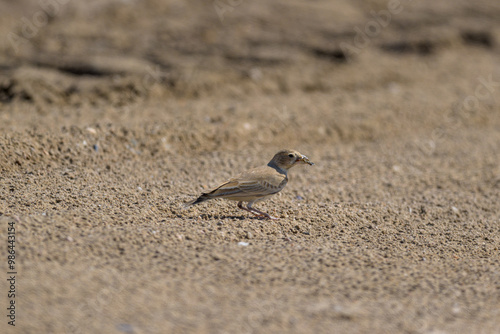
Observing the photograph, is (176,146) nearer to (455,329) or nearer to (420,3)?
(455,329)

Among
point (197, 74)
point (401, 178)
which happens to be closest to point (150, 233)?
point (401, 178)

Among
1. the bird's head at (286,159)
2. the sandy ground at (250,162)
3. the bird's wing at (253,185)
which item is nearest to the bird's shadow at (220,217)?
the sandy ground at (250,162)

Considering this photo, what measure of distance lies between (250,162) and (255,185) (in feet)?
5.99

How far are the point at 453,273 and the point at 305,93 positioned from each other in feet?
17.6

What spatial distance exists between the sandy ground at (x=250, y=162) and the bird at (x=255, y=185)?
212mm

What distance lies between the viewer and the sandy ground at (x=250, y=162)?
154 inches

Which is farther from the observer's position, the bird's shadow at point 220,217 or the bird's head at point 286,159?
the bird's head at point 286,159

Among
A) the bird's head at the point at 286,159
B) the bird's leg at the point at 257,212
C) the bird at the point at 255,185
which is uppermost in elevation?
the bird's head at the point at 286,159

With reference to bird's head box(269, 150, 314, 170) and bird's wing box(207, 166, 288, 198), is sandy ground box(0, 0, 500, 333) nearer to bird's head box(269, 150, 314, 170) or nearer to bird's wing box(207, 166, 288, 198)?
bird's wing box(207, 166, 288, 198)

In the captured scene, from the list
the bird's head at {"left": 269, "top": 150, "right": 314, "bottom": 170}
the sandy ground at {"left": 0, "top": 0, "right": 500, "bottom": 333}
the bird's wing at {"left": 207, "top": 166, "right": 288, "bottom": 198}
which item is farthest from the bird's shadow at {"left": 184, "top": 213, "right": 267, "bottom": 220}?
the bird's head at {"left": 269, "top": 150, "right": 314, "bottom": 170}

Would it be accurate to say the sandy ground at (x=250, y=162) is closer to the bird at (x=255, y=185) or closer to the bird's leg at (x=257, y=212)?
the bird's leg at (x=257, y=212)

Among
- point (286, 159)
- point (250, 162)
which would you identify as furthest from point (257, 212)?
point (250, 162)

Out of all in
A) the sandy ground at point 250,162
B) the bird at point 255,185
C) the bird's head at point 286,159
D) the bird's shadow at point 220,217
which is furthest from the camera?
the bird's head at point 286,159

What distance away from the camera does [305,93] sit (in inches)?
375
